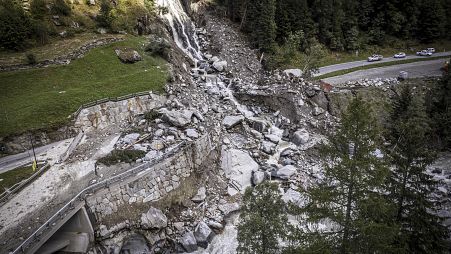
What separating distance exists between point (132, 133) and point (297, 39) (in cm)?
3612

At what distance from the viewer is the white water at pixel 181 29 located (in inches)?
2179

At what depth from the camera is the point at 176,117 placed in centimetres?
3397

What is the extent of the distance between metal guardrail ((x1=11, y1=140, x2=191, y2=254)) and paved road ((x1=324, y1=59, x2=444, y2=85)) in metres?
33.9

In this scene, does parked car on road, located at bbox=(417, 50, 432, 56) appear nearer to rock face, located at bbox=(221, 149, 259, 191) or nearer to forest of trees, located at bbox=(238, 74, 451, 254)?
rock face, located at bbox=(221, 149, 259, 191)

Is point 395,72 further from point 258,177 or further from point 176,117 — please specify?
point 176,117

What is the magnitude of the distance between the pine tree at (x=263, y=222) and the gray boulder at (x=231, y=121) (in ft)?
70.6

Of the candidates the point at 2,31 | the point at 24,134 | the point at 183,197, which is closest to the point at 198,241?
the point at 183,197

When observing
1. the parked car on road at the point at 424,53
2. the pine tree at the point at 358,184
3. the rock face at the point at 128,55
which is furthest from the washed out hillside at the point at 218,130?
the parked car on road at the point at 424,53

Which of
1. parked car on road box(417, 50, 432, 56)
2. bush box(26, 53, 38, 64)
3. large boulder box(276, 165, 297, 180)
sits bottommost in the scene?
Answer: large boulder box(276, 165, 297, 180)

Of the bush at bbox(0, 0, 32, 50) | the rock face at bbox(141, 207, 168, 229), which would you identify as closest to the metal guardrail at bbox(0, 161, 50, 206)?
the rock face at bbox(141, 207, 168, 229)

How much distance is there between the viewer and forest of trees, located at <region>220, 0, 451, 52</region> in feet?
185

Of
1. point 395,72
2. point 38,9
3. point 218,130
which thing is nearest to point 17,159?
point 218,130

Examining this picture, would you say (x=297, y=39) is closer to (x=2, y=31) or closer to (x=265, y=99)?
(x=265, y=99)

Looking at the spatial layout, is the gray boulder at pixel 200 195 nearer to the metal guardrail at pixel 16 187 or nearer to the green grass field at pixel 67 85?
the metal guardrail at pixel 16 187
